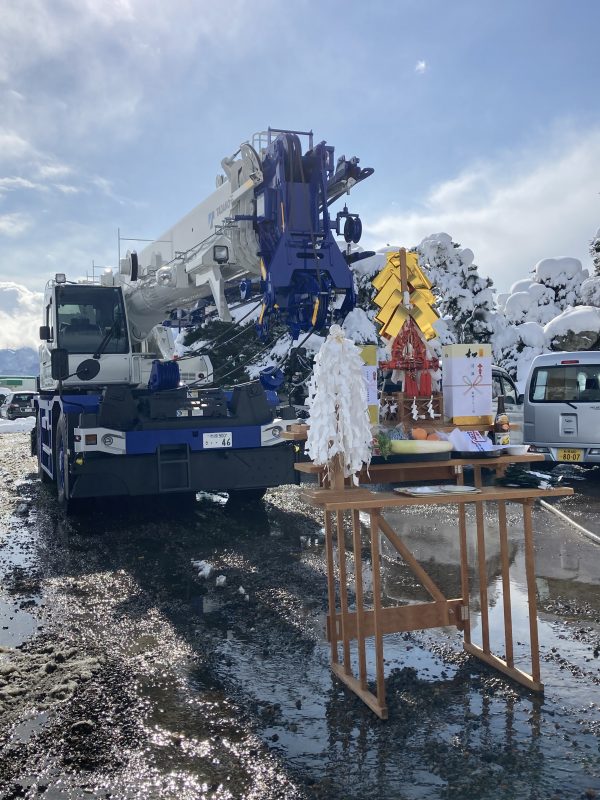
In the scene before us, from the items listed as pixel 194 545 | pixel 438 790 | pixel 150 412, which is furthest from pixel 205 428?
pixel 438 790

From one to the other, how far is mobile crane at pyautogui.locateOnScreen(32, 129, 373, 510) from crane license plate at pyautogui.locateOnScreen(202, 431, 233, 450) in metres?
0.01

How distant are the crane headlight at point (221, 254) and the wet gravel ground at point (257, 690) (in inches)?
128

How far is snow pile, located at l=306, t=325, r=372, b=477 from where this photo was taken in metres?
4.11

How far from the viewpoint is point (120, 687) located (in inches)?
170

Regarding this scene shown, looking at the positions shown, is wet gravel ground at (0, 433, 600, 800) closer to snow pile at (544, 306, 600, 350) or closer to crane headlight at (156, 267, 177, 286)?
crane headlight at (156, 267, 177, 286)

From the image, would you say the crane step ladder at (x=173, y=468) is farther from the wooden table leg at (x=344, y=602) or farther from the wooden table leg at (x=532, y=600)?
the wooden table leg at (x=532, y=600)

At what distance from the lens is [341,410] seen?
4.11 meters

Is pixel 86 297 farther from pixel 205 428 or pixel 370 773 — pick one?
pixel 370 773

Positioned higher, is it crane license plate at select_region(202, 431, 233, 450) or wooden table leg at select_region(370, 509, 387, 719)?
crane license plate at select_region(202, 431, 233, 450)

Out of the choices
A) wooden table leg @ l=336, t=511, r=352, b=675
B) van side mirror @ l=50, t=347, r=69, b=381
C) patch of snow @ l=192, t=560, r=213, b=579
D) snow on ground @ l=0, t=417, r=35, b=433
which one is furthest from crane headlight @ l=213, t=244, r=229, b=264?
snow on ground @ l=0, t=417, r=35, b=433

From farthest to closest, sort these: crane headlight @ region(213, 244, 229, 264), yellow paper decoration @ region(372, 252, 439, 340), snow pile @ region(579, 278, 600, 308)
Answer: snow pile @ region(579, 278, 600, 308)
crane headlight @ region(213, 244, 229, 264)
yellow paper decoration @ region(372, 252, 439, 340)

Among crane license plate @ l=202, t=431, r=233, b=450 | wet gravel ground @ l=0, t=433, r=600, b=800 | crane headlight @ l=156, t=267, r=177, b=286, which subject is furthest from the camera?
crane headlight @ l=156, t=267, r=177, b=286

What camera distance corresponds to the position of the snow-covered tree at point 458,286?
2642 cm

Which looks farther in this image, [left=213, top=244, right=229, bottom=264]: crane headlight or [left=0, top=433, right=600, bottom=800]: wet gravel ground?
[left=213, top=244, right=229, bottom=264]: crane headlight
